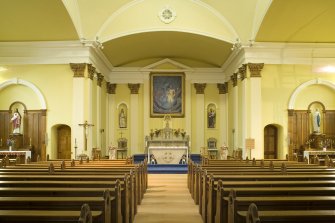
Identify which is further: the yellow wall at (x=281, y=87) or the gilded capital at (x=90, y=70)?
the yellow wall at (x=281, y=87)

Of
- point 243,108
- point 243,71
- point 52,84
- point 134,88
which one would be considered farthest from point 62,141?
point 243,71

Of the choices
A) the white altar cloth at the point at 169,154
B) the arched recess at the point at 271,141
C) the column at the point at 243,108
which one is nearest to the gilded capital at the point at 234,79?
the column at the point at 243,108

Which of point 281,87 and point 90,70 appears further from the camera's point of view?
point 281,87

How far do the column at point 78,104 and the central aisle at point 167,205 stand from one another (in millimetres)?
4187

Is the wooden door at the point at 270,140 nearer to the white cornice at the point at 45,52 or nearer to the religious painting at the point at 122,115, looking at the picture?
the religious painting at the point at 122,115

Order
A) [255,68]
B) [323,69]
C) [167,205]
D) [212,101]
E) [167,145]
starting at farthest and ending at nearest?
[212,101]
[167,145]
[255,68]
[323,69]
[167,205]

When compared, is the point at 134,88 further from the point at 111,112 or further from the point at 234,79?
the point at 234,79

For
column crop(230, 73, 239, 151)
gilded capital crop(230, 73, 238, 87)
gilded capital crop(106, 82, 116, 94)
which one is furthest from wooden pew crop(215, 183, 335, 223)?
gilded capital crop(106, 82, 116, 94)

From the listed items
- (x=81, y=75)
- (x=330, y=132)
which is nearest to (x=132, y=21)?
(x=81, y=75)

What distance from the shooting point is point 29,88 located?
56.5 ft

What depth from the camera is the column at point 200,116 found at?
73.6ft

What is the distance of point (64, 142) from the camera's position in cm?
1775

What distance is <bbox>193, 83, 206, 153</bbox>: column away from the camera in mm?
22438

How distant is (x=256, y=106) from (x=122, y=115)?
8.59m
